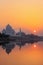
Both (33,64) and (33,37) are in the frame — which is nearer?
(33,64)

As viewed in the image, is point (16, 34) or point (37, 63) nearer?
point (37, 63)

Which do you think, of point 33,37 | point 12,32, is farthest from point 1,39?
point 33,37

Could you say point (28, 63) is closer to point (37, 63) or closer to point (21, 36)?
point (37, 63)

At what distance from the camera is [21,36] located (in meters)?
83.9

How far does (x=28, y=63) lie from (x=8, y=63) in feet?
3.85

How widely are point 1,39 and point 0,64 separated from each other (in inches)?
1534

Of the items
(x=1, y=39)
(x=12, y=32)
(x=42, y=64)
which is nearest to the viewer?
(x=42, y=64)

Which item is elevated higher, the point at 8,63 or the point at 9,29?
the point at 9,29

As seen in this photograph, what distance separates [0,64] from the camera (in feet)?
50.1

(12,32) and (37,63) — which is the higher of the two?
(12,32)

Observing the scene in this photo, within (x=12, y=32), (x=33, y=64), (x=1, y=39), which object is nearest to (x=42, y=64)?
(x=33, y=64)

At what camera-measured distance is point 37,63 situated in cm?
1576

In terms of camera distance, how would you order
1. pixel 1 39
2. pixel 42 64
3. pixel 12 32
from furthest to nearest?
pixel 12 32
pixel 1 39
pixel 42 64

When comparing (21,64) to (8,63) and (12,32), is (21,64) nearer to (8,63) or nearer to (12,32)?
(8,63)
